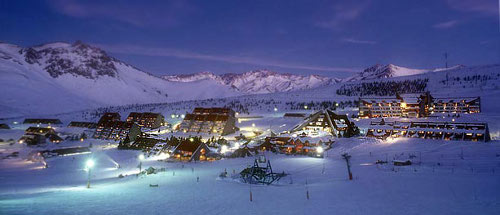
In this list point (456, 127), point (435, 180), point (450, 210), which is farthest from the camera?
point (456, 127)

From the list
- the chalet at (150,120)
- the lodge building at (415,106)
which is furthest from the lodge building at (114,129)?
the lodge building at (415,106)

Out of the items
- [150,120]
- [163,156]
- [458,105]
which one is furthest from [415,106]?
[150,120]

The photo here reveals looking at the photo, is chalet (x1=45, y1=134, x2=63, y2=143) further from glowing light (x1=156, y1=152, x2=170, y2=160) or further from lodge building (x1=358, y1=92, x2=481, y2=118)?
lodge building (x1=358, y1=92, x2=481, y2=118)

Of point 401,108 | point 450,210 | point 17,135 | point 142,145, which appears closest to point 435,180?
point 450,210

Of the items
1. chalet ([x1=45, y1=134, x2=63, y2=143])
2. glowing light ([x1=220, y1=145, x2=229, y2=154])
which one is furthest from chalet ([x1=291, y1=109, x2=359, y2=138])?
chalet ([x1=45, y1=134, x2=63, y2=143])

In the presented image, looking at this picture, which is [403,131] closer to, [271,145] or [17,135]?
[271,145]

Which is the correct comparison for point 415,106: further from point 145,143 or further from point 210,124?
point 145,143
